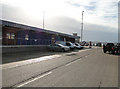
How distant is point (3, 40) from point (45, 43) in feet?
41.3

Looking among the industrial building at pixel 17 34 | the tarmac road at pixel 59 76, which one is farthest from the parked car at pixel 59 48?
the tarmac road at pixel 59 76

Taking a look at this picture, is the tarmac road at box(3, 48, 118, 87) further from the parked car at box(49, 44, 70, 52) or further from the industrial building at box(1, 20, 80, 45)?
the parked car at box(49, 44, 70, 52)

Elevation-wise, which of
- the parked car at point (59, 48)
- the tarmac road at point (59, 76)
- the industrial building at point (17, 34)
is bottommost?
the tarmac road at point (59, 76)

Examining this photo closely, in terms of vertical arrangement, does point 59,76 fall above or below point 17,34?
below

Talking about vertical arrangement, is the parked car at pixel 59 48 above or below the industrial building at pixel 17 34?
below

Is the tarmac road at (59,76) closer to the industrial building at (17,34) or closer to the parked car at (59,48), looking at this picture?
the industrial building at (17,34)

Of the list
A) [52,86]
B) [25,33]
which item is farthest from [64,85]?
[25,33]

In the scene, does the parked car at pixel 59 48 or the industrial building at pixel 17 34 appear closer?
the industrial building at pixel 17 34

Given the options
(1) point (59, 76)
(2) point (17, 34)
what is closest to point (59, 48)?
(2) point (17, 34)

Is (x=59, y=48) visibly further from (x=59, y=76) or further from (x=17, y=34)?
(x=59, y=76)

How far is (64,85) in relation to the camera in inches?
240

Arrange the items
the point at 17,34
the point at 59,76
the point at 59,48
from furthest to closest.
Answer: the point at 17,34 < the point at 59,48 < the point at 59,76

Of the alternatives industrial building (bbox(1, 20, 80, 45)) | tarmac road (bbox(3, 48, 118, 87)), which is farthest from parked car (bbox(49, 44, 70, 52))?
tarmac road (bbox(3, 48, 118, 87))

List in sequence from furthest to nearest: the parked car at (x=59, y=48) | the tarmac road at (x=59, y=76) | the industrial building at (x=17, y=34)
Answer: the parked car at (x=59, y=48), the industrial building at (x=17, y=34), the tarmac road at (x=59, y=76)
